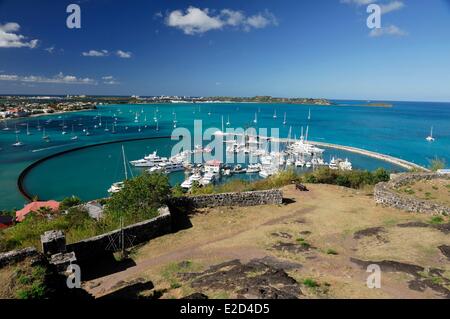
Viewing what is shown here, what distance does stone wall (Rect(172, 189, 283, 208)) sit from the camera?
18.4m

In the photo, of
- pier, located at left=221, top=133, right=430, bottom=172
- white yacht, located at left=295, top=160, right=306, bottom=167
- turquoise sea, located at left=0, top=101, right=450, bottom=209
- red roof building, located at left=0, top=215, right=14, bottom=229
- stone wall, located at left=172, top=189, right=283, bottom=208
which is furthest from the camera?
white yacht, located at left=295, top=160, right=306, bottom=167

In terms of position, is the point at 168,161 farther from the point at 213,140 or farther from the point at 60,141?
the point at 60,141

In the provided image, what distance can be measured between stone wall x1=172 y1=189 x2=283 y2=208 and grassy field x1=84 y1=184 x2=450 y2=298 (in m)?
0.61

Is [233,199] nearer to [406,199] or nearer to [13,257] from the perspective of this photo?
[406,199]

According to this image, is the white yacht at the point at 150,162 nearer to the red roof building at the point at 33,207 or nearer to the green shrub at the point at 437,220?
the red roof building at the point at 33,207

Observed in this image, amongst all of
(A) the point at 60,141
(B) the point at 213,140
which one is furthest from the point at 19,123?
(B) the point at 213,140

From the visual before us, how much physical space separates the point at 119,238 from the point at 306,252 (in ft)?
26.3

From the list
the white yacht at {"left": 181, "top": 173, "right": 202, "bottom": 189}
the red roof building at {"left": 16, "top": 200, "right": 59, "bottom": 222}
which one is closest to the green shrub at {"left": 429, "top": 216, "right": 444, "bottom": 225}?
the red roof building at {"left": 16, "top": 200, "right": 59, "bottom": 222}

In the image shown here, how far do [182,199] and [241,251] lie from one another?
20.9ft

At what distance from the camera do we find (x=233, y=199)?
A: 19094 millimetres

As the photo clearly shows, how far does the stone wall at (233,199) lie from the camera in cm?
1841

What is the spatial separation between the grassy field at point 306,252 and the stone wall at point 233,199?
0.61 meters

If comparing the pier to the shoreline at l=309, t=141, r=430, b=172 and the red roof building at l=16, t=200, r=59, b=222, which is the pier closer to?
the shoreline at l=309, t=141, r=430, b=172

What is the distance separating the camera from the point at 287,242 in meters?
13.8
